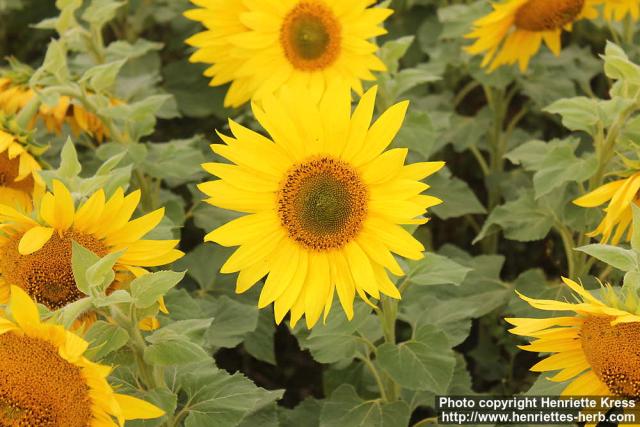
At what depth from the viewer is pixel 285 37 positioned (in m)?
2.36

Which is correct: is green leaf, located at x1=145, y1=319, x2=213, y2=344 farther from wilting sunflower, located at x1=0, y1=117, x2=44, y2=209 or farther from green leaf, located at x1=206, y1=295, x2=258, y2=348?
wilting sunflower, located at x1=0, y1=117, x2=44, y2=209

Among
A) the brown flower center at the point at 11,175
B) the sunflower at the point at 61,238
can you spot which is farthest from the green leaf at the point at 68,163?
the brown flower center at the point at 11,175

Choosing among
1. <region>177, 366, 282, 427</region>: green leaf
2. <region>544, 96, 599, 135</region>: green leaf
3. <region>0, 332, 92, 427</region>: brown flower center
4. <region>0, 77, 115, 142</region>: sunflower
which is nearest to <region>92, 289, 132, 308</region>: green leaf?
<region>0, 332, 92, 427</region>: brown flower center

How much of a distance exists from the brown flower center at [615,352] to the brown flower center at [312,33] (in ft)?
3.73

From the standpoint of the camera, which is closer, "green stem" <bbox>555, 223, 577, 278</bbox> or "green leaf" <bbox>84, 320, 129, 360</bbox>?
"green leaf" <bbox>84, 320, 129, 360</bbox>

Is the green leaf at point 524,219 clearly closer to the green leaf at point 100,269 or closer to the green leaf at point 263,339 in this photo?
the green leaf at point 263,339

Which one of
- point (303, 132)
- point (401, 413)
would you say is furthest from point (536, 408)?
point (303, 132)

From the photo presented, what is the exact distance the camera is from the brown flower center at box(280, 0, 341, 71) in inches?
91.4

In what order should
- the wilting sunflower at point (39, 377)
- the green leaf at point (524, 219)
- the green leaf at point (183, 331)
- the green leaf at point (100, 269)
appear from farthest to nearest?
the green leaf at point (524, 219) < the green leaf at point (183, 331) < the green leaf at point (100, 269) < the wilting sunflower at point (39, 377)

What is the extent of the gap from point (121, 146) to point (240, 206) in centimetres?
70

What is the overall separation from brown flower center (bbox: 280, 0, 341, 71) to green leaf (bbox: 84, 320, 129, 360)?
1.07m

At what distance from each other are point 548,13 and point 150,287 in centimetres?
156

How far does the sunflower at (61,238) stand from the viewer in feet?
5.41

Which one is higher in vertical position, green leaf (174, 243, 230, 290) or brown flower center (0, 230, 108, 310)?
brown flower center (0, 230, 108, 310)
